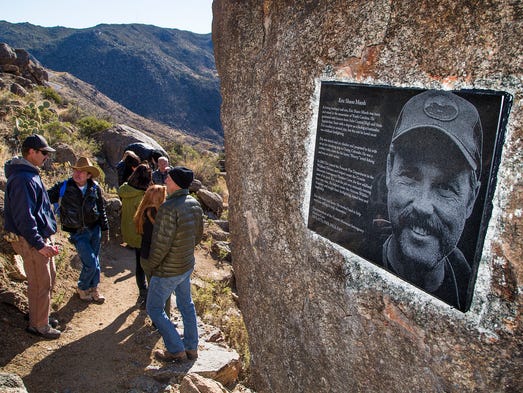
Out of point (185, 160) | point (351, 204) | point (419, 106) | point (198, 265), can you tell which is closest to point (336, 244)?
point (351, 204)

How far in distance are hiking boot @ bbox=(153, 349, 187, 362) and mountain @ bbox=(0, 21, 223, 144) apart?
46832 millimetres

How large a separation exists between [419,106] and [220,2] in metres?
2.01

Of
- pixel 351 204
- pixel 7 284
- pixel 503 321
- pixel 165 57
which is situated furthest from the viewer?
pixel 165 57

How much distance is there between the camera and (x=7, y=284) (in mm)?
4301

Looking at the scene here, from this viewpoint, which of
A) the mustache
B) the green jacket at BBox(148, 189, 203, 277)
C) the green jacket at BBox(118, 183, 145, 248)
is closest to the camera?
the mustache

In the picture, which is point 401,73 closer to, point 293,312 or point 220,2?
point 293,312

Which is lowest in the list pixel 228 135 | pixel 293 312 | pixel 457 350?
pixel 293 312

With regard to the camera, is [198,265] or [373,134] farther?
[198,265]

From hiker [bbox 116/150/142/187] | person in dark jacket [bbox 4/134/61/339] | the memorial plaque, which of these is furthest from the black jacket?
the memorial plaque

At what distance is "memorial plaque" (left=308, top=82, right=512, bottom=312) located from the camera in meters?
1.51

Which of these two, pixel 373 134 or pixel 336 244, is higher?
pixel 373 134

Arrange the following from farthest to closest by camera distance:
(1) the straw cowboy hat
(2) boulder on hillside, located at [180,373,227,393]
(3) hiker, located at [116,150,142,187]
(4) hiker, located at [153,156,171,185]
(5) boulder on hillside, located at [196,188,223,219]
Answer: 1. (5) boulder on hillside, located at [196,188,223,219]
2. (4) hiker, located at [153,156,171,185]
3. (3) hiker, located at [116,150,142,187]
4. (1) the straw cowboy hat
5. (2) boulder on hillside, located at [180,373,227,393]

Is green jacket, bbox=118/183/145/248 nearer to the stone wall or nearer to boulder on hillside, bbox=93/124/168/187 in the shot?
the stone wall

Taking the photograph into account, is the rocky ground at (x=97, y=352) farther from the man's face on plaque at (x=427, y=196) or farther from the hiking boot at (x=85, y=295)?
the man's face on plaque at (x=427, y=196)
